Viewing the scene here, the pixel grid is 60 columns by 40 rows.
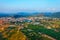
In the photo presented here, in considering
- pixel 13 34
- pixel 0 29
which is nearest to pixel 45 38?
pixel 13 34

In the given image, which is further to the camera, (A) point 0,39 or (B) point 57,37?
(B) point 57,37

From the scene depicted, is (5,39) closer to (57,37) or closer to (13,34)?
(13,34)

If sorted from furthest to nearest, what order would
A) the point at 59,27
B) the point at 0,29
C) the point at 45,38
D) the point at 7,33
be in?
1. the point at 59,27
2. the point at 0,29
3. the point at 7,33
4. the point at 45,38

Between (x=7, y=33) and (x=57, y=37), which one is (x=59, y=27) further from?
(x=7, y=33)

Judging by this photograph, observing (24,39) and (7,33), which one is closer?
(24,39)

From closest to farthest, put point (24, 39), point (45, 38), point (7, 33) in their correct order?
1. point (24, 39)
2. point (45, 38)
3. point (7, 33)

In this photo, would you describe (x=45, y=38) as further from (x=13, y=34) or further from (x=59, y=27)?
(x=59, y=27)

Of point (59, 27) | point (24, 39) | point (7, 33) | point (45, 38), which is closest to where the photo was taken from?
point (24, 39)

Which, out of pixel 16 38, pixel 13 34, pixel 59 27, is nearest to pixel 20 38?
pixel 16 38

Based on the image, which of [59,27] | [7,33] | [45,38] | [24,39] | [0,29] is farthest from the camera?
[59,27]
